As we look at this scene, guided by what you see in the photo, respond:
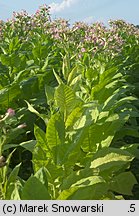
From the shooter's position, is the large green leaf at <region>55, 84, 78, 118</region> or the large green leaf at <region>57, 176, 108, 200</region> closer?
the large green leaf at <region>57, 176, 108, 200</region>

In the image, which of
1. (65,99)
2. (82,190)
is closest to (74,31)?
(65,99)

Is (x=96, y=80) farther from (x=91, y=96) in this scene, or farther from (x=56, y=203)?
(x=56, y=203)

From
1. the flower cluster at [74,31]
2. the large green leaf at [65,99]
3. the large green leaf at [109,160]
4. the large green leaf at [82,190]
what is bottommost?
the large green leaf at [82,190]

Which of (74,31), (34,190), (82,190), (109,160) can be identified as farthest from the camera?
(74,31)

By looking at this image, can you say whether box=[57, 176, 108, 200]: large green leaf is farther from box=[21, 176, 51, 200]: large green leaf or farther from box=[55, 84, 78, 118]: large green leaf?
box=[55, 84, 78, 118]: large green leaf

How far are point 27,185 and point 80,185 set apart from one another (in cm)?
33

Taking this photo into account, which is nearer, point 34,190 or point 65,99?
point 34,190

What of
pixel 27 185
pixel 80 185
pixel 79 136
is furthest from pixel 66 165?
pixel 27 185

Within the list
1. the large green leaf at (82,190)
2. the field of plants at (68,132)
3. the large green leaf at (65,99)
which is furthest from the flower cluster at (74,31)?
the large green leaf at (82,190)

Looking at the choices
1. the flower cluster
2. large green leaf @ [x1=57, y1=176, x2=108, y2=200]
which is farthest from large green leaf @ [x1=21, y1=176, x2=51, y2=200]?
the flower cluster

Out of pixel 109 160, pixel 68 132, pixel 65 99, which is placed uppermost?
pixel 65 99

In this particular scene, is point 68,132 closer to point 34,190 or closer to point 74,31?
point 34,190

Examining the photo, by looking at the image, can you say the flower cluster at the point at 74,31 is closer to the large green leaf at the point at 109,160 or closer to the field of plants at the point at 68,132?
the field of plants at the point at 68,132

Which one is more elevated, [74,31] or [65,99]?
[74,31]
